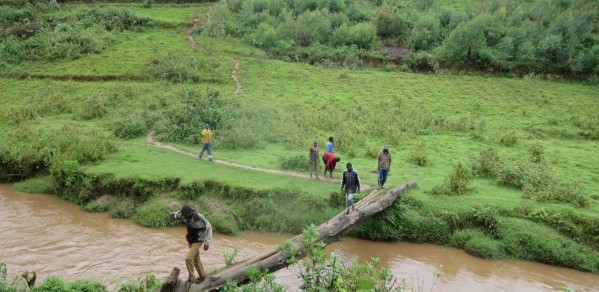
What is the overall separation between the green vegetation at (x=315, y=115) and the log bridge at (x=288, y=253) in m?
1.28

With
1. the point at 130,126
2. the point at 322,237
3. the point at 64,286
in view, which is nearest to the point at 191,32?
the point at 130,126

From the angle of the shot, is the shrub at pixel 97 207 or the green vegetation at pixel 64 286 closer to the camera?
the green vegetation at pixel 64 286

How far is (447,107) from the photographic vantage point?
3769 centimetres

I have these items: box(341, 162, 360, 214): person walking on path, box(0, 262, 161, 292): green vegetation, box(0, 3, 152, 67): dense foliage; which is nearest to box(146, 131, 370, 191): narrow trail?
box(341, 162, 360, 214): person walking on path

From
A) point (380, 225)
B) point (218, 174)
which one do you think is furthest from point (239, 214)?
point (380, 225)

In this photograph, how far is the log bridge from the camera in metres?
11.4

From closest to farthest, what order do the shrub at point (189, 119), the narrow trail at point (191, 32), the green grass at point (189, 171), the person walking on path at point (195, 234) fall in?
1. the person walking on path at point (195, 234)
2. the green grass at point (189, 171)
3. the shrub at point (189, 119)
4. the narrow trail at point (191, 32)

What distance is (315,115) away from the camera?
32375 millimetres

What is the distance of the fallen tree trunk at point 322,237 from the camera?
11.5 m

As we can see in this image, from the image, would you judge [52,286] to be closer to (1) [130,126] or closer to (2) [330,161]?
(2) [330,161]

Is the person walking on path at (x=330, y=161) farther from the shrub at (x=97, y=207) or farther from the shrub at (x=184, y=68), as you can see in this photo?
the shrub at (x=184, y=68)

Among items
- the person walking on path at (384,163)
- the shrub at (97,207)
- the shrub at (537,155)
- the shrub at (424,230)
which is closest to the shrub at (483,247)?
the shrub at (424,230)

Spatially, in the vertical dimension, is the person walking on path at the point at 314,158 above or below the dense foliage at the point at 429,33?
below

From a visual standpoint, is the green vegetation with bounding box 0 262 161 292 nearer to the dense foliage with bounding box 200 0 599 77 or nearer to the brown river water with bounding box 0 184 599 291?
the brown river water with bounding box 0 184 599 291
